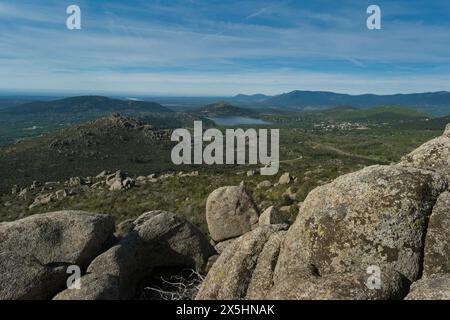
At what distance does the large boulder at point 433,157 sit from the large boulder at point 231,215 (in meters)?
13.8

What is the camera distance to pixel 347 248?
11188mm

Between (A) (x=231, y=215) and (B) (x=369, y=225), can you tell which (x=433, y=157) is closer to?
(B) (x=369, y=225)

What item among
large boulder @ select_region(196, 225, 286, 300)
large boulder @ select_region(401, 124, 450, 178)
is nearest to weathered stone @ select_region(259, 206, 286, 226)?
large boulder @ select_region(196, 225, 286, 300)

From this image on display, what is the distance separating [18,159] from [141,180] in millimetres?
88946

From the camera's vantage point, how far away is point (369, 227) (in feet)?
36.5

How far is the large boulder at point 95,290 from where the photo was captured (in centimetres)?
1298

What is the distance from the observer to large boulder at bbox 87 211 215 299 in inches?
658

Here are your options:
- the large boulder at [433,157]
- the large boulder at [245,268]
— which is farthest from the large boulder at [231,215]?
the large boulder at [433,157]

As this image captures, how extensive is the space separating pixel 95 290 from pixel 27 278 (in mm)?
2224

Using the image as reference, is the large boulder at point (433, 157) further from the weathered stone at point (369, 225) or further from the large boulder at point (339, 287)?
the large boulder at point (339, 287)

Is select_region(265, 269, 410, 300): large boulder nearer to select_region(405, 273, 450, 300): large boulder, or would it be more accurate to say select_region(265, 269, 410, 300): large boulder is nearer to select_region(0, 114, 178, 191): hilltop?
select_region(405, 273, 450, 300): large boulder

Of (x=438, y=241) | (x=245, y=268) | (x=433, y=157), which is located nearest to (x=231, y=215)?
(x=245, y=268)
